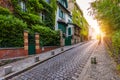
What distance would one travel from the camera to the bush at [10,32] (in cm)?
1410

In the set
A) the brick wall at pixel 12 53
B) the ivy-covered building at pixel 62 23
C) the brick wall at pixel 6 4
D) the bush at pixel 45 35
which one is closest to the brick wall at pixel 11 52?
the brick wall at pixel 12 53

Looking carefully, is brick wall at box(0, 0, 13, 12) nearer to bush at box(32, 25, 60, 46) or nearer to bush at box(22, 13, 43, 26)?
bush at box(22, 13, 43, 26)

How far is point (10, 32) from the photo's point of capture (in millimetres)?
14758

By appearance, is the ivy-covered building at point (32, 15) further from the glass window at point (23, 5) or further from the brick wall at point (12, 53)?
the brick wall at point (12, 53)

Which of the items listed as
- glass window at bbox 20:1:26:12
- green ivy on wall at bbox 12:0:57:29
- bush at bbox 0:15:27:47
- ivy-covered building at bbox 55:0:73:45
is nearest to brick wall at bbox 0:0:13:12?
green ivy on wall at bbox 12:0:57:29

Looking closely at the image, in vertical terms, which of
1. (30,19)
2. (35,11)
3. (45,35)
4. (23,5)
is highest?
(23,5)

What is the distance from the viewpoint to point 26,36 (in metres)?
16.7

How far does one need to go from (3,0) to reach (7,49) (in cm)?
619

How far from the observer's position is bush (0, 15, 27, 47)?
1410cm

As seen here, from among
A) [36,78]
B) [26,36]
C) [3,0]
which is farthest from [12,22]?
[36,78]

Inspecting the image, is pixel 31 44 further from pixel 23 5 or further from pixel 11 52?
pixel 23 5

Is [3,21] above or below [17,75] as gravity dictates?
above

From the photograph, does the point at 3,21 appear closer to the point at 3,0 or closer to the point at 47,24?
the point at 3,0

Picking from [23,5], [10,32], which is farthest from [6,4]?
[10,32]
